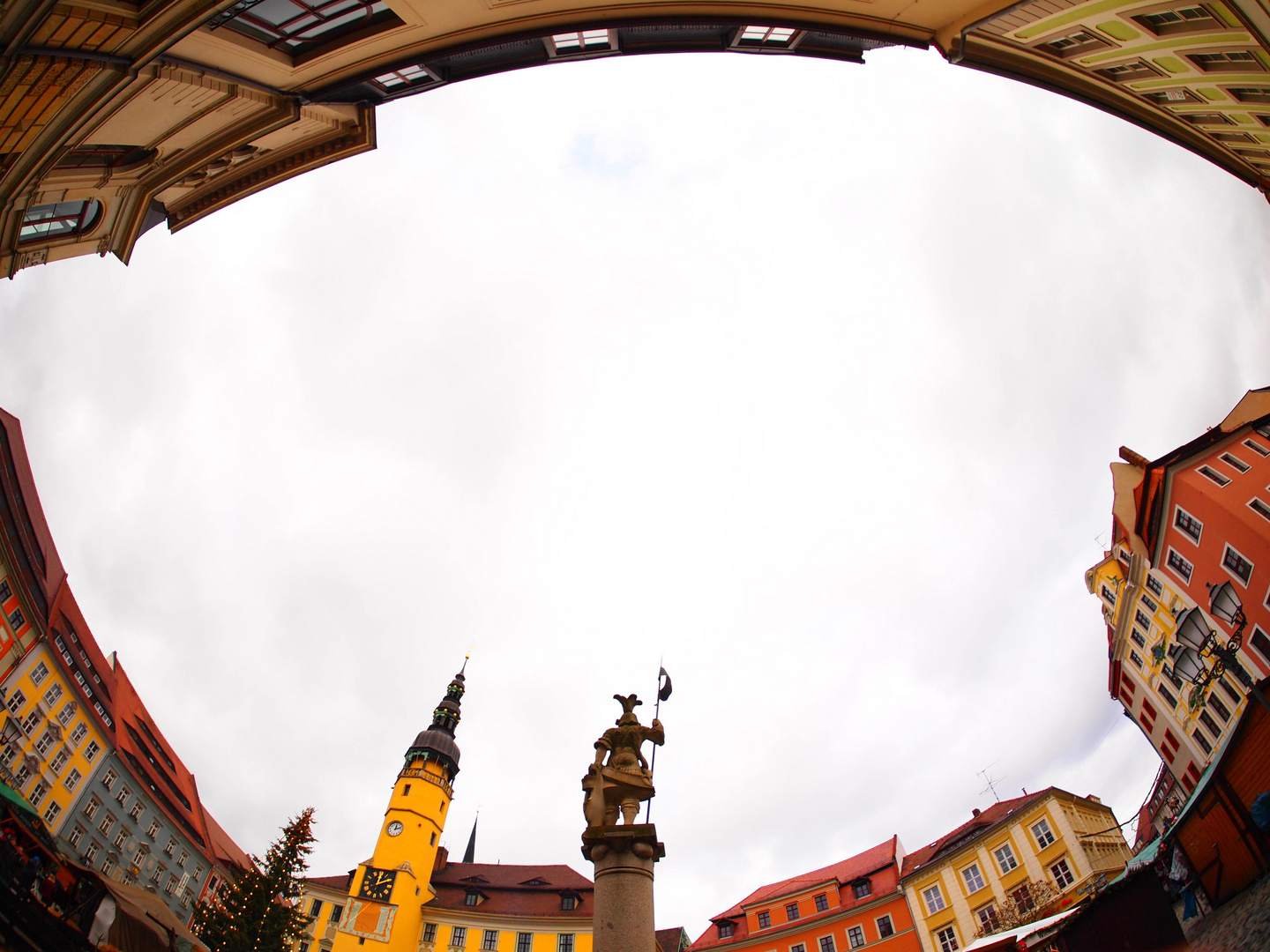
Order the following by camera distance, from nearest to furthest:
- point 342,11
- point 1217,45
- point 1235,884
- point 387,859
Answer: point 1235,884, point 342,11, point 1217,45, point 387,859

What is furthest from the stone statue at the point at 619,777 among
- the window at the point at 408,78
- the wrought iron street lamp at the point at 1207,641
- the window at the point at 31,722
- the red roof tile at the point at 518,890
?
the red roof tile at the point at 518,890

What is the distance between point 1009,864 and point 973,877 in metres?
2.61

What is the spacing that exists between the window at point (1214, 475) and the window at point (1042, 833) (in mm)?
21600

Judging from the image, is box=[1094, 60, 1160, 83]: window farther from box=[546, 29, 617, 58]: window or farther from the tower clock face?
the tower clock face

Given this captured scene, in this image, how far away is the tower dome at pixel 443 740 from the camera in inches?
2564

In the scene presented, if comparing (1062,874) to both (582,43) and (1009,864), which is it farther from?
(582,43)

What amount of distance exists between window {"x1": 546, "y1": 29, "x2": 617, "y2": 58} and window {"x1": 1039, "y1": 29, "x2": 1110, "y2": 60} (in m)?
12.7

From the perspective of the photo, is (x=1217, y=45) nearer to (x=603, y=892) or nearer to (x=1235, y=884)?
(x=1235, y=884)

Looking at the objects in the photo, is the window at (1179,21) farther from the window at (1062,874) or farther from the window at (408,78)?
the window at (1062,874)

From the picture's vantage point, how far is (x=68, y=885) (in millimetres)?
16438

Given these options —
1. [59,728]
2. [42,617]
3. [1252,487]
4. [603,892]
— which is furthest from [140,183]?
[1252,487]

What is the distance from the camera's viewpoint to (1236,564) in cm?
3362

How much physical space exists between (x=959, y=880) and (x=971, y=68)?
45.4 metres

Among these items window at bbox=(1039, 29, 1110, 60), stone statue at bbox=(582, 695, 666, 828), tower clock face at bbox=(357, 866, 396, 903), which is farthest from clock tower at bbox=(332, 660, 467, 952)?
window at bbox=(1039, 29, 1110, 60)
